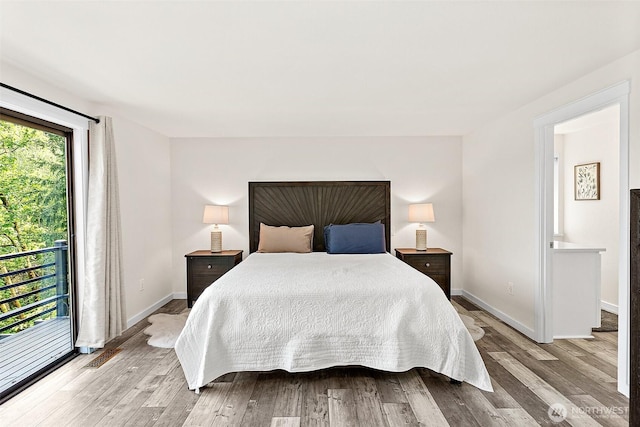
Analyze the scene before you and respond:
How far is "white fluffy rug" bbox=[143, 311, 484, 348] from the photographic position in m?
3.48

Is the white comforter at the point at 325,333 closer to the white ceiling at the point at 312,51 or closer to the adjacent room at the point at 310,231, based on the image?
the adjacent room at the point at 310,231

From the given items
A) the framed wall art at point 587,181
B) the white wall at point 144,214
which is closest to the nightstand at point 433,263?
the framed wall art at point 587,181

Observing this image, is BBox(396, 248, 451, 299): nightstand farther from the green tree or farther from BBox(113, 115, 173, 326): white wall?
the green tree

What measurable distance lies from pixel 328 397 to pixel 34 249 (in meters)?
2.56

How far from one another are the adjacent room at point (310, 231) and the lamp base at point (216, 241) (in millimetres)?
31

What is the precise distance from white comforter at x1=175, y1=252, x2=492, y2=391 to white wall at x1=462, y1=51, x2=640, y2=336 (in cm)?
145

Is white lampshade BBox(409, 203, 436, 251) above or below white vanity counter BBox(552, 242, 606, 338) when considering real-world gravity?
above

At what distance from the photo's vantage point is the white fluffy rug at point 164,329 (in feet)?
11.3

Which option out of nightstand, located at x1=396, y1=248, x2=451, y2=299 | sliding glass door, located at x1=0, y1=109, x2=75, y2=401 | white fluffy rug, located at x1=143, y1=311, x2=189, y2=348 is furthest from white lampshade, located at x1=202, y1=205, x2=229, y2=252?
nightstand, located at x1=396, y1=248, x2=451, y2=299

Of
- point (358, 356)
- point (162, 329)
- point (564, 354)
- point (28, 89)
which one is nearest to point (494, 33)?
point (358, 356)

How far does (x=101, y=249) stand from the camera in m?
3.25

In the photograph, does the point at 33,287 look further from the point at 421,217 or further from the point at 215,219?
the point at 421,217

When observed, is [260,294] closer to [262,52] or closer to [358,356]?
[358,356]

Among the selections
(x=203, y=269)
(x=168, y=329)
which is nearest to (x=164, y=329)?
(x=168, y=329)
